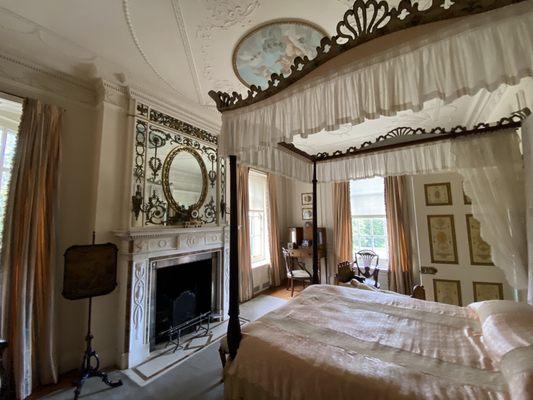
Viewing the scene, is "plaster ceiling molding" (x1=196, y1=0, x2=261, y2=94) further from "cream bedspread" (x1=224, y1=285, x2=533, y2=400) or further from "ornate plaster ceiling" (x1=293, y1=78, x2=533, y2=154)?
"cream bedspread" (x1=224, y1=285, x2=533, y2=400)

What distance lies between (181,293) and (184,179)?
1483 millimetres

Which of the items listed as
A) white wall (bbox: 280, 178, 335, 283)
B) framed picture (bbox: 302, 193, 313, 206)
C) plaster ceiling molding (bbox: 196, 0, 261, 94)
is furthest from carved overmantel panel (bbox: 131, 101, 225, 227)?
framed picture (bbox: 302, 193, 313, 206)

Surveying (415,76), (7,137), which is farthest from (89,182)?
(415,76)

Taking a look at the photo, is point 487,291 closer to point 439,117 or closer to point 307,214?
point 439,117

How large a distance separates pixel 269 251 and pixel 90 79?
13.2 ft

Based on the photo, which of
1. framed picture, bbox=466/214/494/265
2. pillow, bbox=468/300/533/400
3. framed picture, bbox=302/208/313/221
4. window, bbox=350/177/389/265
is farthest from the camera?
framed picture, bbox=302/208/313/221

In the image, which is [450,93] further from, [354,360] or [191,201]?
[191,201]

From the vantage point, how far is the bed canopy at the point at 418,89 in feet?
3.00

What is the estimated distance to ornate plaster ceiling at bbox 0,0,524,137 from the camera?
162 centimetres

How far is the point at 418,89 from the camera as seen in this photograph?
1039 millimetres

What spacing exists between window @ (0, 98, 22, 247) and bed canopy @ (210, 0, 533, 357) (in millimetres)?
2076

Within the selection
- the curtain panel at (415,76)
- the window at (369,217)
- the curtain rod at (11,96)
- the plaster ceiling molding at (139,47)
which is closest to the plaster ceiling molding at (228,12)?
the plaster ceiling molding at (139,47)

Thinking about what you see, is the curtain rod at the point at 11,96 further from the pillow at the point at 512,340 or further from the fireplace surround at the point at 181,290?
the pillow at the point at 512,340

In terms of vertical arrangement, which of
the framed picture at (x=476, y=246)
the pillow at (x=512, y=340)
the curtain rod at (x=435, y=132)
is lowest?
the pillow at (x=512, y=340)
